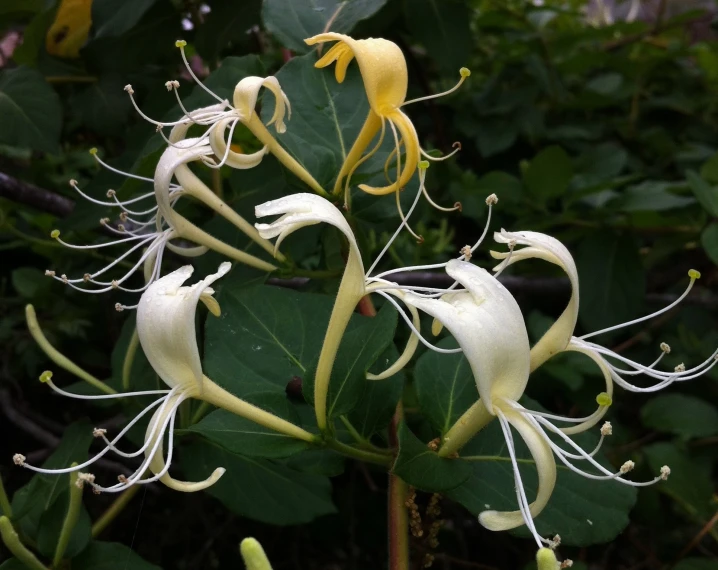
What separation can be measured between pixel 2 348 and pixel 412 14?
76 centimetres

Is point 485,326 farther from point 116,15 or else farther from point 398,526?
point 116,15

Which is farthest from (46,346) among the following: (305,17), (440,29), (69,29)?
(440,29)

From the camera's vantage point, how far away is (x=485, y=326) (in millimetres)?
367

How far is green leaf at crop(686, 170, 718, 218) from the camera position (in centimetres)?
87

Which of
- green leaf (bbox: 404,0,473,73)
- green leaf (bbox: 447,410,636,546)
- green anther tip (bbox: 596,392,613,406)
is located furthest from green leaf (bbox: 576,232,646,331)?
green anther tip (bbox: 596,392,613,406)

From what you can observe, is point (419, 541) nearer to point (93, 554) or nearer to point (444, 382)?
point (444, 382)

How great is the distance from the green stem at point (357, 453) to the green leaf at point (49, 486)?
0.26m

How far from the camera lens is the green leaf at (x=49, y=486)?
23.7 inches

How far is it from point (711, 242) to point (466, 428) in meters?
0.56

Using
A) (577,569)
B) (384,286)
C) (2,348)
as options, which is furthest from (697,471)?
(2,348)

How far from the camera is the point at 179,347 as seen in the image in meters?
0.42

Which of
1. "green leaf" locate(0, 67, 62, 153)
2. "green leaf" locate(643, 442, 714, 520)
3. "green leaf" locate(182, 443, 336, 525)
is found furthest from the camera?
"green leaf" locate(643, 442, 714, 520)

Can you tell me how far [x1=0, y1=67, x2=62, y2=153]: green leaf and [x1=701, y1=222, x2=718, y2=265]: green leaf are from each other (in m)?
0.80

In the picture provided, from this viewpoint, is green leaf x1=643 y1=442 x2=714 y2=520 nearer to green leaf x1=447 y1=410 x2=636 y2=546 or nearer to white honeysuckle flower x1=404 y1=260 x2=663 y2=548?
green leaf x1=447 y1=410 x2=636 y2=546
